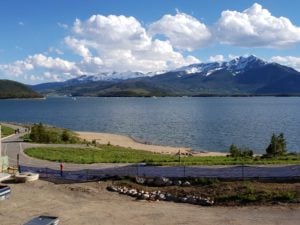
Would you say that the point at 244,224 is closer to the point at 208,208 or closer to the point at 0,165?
the point at 208,208

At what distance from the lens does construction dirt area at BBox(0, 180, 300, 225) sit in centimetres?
2381

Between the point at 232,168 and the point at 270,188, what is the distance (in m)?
8.85

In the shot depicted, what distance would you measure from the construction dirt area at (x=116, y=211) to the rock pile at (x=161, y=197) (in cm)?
55

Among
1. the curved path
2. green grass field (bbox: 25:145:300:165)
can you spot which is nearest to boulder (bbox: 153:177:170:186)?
the curved path

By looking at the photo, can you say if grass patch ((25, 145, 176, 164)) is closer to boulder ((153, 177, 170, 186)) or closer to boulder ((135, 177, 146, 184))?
boulder ((135, 177, 146, 184))

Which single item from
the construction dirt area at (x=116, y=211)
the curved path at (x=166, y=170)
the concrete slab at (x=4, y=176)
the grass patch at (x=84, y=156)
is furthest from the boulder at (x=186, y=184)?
the grass patch at (x=84, y=156)

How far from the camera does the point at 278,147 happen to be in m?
58.1

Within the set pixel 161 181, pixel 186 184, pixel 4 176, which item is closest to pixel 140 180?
pixel 161 181

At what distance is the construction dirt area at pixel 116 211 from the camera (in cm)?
2381

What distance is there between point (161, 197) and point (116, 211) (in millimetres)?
3735

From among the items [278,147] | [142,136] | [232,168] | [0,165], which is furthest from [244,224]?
[142,136]

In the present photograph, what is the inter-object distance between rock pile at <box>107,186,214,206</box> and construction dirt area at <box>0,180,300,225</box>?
55 centimetres

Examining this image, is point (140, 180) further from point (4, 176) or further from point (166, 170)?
point (4, 176)

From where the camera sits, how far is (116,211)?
2550cm
